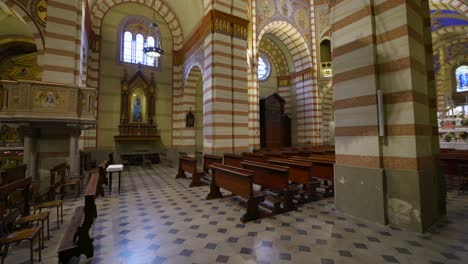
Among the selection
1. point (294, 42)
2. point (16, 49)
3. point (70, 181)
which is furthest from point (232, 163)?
point (16, 49)

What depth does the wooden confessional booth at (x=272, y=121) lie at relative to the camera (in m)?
16.3

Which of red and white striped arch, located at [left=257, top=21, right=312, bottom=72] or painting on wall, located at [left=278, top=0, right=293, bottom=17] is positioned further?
red and white striped arch, located at [left=257, top=21, right=312, bottom=72]

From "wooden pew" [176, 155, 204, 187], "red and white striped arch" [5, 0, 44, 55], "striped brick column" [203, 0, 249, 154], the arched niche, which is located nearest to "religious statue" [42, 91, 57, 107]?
"red and white striped arch" [5, 0, 44, 55]

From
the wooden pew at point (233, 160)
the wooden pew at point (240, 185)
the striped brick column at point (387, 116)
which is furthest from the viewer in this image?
the wooden pew at point (233, 160)

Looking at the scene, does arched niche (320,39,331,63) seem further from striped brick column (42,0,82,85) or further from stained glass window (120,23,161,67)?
striped brick column (42,0,82,85)

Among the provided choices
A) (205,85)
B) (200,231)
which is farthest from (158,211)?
(205,85)

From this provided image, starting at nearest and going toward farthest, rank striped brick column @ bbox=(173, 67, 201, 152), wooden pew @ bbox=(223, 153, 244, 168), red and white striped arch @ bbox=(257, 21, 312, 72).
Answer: wooden pew @ bbox=(223, 153, 244, 168) < striped brick column @ bbox=(173, 67, 201, 152) < red and white striped arch @ bbox=(257, 21, 312, 72)

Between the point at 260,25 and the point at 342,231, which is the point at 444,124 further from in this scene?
the point at 342,231

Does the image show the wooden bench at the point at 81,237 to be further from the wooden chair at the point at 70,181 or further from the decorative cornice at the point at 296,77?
the decorative cornice at the point at 296,77

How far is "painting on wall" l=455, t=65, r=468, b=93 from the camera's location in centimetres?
2147

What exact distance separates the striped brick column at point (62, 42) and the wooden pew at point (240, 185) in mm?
6113

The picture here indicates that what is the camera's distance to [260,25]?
47.1 feet

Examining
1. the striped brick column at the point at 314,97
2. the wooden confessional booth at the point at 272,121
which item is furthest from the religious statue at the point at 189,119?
the striped brick column at the point at 314,97

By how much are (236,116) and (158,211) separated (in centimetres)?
619
